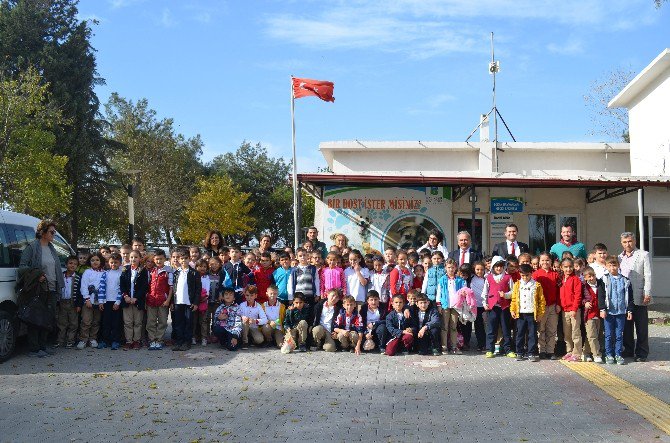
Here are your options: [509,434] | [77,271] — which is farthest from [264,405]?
[77,271]

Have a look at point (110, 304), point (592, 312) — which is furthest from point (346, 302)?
point (110, 304)

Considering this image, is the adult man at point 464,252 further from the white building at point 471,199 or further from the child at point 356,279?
the white building at point 471,199

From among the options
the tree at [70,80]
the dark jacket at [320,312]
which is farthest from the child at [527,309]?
the tree at [70,80]

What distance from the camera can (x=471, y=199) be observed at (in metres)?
16.3

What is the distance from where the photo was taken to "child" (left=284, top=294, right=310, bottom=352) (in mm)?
10969

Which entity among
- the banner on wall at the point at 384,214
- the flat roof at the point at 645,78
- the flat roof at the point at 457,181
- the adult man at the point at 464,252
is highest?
the flat roof at the point at 645,78

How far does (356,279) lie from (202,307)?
8.51 ft

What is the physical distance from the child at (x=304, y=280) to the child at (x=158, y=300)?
2.02 m

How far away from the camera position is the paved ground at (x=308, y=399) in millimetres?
6191

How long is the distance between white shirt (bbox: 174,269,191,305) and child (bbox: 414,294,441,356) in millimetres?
3695

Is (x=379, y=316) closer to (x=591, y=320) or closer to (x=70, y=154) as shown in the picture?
(x=591, y=320)

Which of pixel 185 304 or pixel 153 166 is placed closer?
pixel 185 304

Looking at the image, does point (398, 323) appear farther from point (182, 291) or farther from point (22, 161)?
point (22, 161)

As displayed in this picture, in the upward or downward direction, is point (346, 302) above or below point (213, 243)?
below
